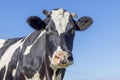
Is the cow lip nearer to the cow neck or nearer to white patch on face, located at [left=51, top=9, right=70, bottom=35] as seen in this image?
the cow neck

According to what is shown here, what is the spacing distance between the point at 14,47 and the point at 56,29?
2307 mm

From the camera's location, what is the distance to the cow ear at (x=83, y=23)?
16.8 meters

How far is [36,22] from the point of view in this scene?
54.0 ft

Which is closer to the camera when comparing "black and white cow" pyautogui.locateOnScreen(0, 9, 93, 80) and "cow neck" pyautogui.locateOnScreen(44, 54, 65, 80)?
"black and white cow" pyautogui.locateOnScreen(0, 9, 93, 80)

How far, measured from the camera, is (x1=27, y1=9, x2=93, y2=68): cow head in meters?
15.1

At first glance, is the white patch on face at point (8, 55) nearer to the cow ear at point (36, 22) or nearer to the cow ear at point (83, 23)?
the cow ear at point (36, 22)

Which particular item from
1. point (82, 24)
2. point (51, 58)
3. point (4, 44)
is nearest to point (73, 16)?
point (82, 24)

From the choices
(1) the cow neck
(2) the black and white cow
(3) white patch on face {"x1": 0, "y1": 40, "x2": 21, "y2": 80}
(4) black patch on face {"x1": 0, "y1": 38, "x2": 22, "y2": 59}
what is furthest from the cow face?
(4) black patch on face {"x1": 0, "y1": 38, "x2": 22, "y2": 59}

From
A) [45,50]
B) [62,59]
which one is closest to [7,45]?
[45,50]

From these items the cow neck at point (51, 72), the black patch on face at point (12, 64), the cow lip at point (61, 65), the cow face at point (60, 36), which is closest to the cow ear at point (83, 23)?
the cow face at point (60, 36)

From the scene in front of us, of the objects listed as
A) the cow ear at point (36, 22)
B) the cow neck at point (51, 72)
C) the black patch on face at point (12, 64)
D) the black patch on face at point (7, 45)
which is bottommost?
the cow neck at point (51, 72)

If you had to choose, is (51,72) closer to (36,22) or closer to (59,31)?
(59,31)

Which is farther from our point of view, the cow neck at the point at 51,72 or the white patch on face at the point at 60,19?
the cow neck at the point at 51,72

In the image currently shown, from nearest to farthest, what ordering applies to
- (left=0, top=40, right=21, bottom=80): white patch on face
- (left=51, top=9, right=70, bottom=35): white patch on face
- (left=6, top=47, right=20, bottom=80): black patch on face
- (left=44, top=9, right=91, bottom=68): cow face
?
(left=44, top=9, right=91, bottom=68): cow face → (left=51, top=9, right=70, bottom=35): white patch on face → (left=6, top=47, right=20, bottom=80): black patch on face → (left=0, top=40, right=21, bottom=80): white patch on face
